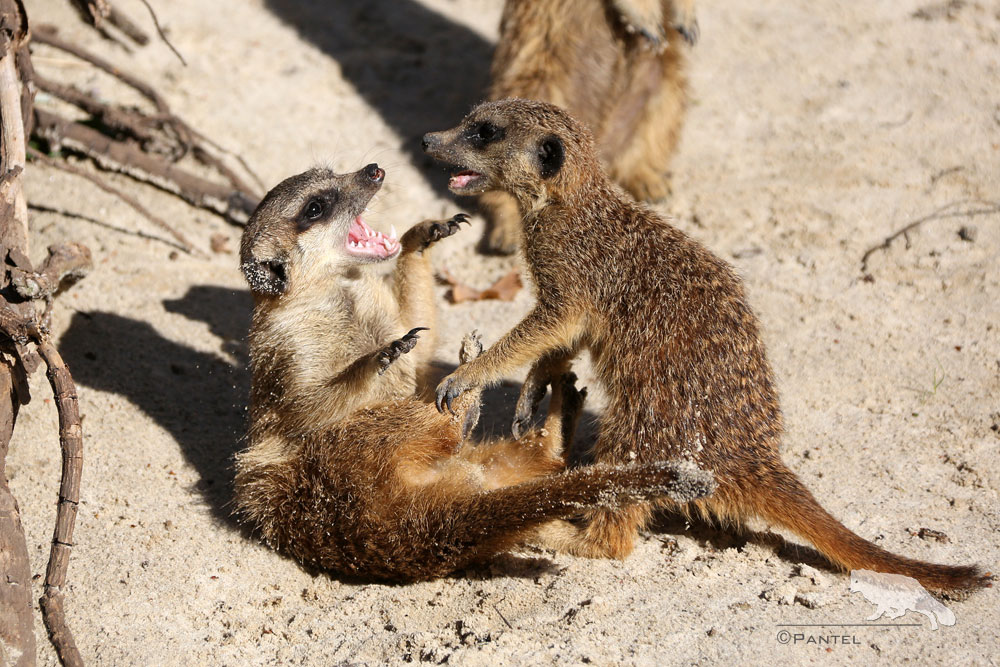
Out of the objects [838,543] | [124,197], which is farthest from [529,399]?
[124,197]

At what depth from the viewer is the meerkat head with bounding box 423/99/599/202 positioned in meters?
3.43

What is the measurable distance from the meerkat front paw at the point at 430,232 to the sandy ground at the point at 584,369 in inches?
30.7

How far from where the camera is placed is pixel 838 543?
9.08 feet

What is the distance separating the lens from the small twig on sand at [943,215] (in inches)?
186

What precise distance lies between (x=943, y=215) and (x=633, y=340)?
253cm

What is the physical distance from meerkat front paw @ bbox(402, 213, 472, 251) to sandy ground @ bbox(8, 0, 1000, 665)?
2.56 feet

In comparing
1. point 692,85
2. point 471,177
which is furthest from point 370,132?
point 471,177

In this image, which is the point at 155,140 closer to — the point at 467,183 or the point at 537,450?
the point at 467,183

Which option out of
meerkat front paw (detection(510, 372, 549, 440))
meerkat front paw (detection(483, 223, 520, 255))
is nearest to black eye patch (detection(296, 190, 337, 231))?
meerkat front paw (detection(510, 372, 549, 440))

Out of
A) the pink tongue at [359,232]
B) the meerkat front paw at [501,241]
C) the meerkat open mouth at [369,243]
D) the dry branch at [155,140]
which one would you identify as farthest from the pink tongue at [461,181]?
the dry branch at [155,140]

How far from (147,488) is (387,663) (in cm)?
135

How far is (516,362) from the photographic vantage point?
129 inches

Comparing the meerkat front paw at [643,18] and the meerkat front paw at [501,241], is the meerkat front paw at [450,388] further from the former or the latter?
the meerkat front paw at [643,18]

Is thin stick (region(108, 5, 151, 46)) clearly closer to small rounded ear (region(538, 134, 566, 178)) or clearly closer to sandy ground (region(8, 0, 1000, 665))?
sandy ground (region(8, 0, 1000, 665))
